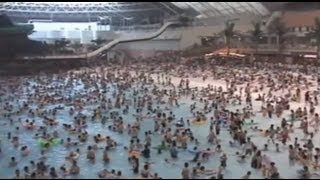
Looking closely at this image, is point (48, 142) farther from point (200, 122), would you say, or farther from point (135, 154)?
point (200, 122)

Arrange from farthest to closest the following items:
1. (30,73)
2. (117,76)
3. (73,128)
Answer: (30,73)
(117,76)
(73,128)

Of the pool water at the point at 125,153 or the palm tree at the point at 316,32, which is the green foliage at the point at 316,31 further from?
the pool water at the point at 125,153

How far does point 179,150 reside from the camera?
65.0 feet

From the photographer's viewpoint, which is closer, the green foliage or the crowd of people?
the crowd of people

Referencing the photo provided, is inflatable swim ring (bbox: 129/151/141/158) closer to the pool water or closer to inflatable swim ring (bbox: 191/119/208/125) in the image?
the pool water

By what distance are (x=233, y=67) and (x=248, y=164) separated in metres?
29.6

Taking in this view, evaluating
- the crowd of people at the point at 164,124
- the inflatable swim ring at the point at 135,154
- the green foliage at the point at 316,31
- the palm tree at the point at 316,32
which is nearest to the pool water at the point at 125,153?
the crowd of people at the point at 164,124

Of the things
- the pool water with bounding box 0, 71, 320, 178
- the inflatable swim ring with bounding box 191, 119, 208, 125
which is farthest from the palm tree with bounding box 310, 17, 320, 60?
the inflatable swim ring with bounding box 191, 119, 208, 125

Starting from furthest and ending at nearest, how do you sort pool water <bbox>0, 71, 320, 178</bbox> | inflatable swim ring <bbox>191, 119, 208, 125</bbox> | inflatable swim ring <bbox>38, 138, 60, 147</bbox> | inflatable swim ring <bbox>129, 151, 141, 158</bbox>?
inflatable swim ring <bbox>191, 119, 208, 125</bbox>, inflatable swim ring <bbox>38, 138, 60, 147</bbox>, inflatable swim ring <bbox>129, 151, 141, 158</bbox>, pool water <bbox>0, 71, 320, 178</bbox>

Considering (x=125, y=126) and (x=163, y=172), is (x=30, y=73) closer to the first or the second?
(x=125, y=126)

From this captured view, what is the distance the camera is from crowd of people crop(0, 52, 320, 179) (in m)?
17.5

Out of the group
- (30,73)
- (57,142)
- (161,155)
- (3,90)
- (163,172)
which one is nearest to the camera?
(163,172)

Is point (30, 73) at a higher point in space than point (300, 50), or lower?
lower

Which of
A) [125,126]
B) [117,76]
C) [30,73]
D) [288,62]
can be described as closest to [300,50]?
[288,62]
